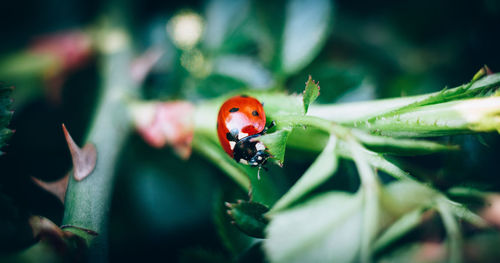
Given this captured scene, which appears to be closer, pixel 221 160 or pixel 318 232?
pixel 318 232

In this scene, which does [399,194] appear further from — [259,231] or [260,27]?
[260,27]

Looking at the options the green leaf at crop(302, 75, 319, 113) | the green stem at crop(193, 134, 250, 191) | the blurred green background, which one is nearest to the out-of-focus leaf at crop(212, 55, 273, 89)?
the blurred green background

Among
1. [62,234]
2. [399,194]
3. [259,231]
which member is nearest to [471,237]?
Result: [399,194]

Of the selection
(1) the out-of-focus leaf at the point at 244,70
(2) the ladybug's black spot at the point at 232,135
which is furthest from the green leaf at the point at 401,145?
(1) the out-of-focus leaf at the point at 244,70

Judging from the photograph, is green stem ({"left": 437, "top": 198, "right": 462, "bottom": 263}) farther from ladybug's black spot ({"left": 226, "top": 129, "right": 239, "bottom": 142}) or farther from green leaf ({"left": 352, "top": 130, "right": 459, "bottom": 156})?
ladybug's black spot ({"left": 226, "top": 129, "right": 239, "bottom": 142})

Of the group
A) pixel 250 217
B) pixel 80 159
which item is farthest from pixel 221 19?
pixel 250 217

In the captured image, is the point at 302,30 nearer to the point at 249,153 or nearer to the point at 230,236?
the point at 249,153
